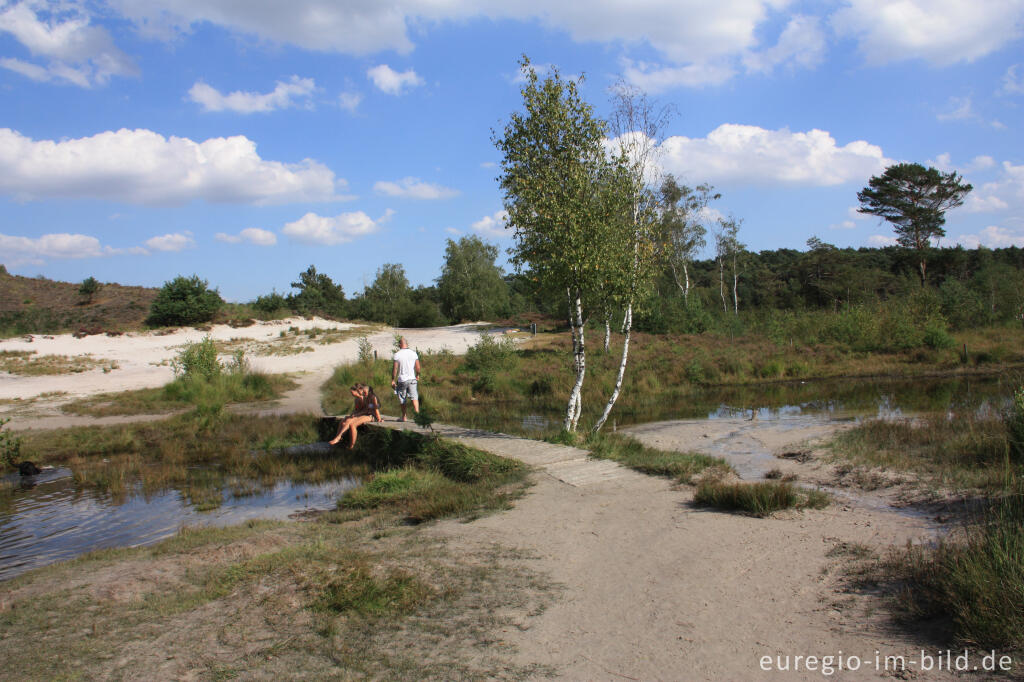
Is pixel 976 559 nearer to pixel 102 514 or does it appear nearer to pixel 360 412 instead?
pixel 102 514

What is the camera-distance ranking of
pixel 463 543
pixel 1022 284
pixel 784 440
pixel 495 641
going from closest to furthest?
1. pixel 495 641
2. pixel 463 543
3. pixel 784 440
4. pixel 1022 284

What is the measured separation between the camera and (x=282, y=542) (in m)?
7.03

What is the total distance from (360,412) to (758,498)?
9.76 m

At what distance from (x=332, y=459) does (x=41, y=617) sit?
27.7ft

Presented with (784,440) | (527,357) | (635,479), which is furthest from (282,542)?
(527,357)

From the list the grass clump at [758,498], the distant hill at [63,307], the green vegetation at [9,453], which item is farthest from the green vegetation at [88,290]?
the grass clump at [758,498]

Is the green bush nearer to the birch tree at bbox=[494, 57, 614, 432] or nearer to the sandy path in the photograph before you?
the birch tree at bbox=[494, 57, 614, 432]

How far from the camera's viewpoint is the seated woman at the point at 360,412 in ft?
46.8

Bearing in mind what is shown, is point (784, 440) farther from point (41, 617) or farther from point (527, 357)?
point (527, 357)

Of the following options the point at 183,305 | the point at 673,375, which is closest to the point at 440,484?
the point at 673,375

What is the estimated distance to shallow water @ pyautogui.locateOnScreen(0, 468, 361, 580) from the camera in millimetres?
8266

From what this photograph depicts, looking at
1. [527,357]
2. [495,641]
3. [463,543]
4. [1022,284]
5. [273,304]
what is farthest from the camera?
[273,304]

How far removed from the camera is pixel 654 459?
413 inches

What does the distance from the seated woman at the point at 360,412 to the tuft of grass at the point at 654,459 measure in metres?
5.26
